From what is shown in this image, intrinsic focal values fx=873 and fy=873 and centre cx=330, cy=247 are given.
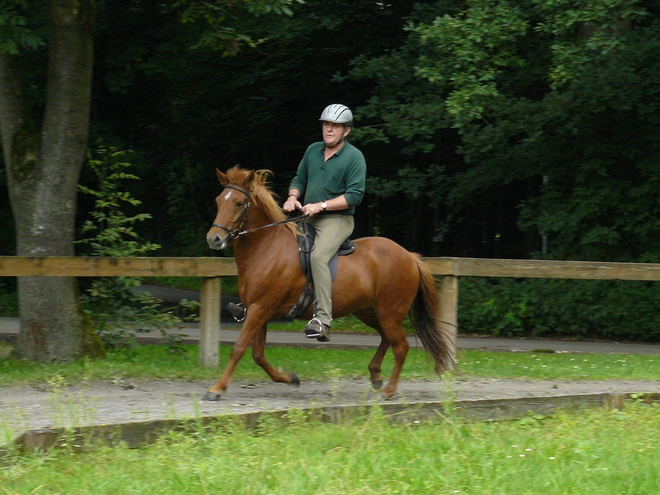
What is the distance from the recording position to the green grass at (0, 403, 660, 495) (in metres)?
4.93

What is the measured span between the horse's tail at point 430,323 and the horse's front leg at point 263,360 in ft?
4.63

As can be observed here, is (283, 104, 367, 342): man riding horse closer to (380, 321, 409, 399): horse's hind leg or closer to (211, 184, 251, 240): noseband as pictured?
(211, 184, 251, 240): noseband

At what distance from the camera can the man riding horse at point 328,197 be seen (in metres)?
7.96

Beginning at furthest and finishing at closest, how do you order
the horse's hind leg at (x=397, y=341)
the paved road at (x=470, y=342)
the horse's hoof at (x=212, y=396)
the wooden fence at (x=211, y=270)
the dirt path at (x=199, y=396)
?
the paved road at (x=470, y=342) < the wooden fence at (x=211, y=270) < the horse's hind leg at (x=397, y=341) < the horse's hoof at (x=212, y=396) < the dirt path at (x=199, y=396)

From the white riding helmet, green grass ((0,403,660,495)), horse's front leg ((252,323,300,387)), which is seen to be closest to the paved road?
horse's front leg ((252,323,300,387))

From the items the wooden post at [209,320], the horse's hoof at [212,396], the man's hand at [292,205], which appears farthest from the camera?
the wooden post at [209,320]

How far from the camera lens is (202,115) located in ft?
73.4

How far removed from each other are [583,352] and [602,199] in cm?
411

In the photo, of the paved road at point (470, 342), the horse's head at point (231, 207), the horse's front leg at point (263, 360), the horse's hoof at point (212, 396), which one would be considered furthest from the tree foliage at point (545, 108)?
the horse's hoof at point (212, 396)

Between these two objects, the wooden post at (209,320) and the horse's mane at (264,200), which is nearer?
the horse's mane at (264,200)

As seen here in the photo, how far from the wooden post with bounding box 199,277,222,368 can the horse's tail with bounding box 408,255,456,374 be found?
2199 mm

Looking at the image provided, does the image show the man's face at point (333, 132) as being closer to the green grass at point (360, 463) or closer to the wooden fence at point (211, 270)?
the wooden fence at point (211, 270)

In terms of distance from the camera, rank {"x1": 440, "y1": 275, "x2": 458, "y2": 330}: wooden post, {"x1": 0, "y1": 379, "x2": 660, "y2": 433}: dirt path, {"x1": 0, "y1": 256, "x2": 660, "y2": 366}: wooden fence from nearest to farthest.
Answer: {"x1": 0, "y1": 379, "x2": 660, "y2": 433}: dirt path < {"x1": 0, "y1": 256, "x2": 660, "y2": 366}: wooden fence < {"x1": 440, "y1": 275, "x2": 458, "y2": 330}: wooden post

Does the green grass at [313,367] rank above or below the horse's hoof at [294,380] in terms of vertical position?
below
